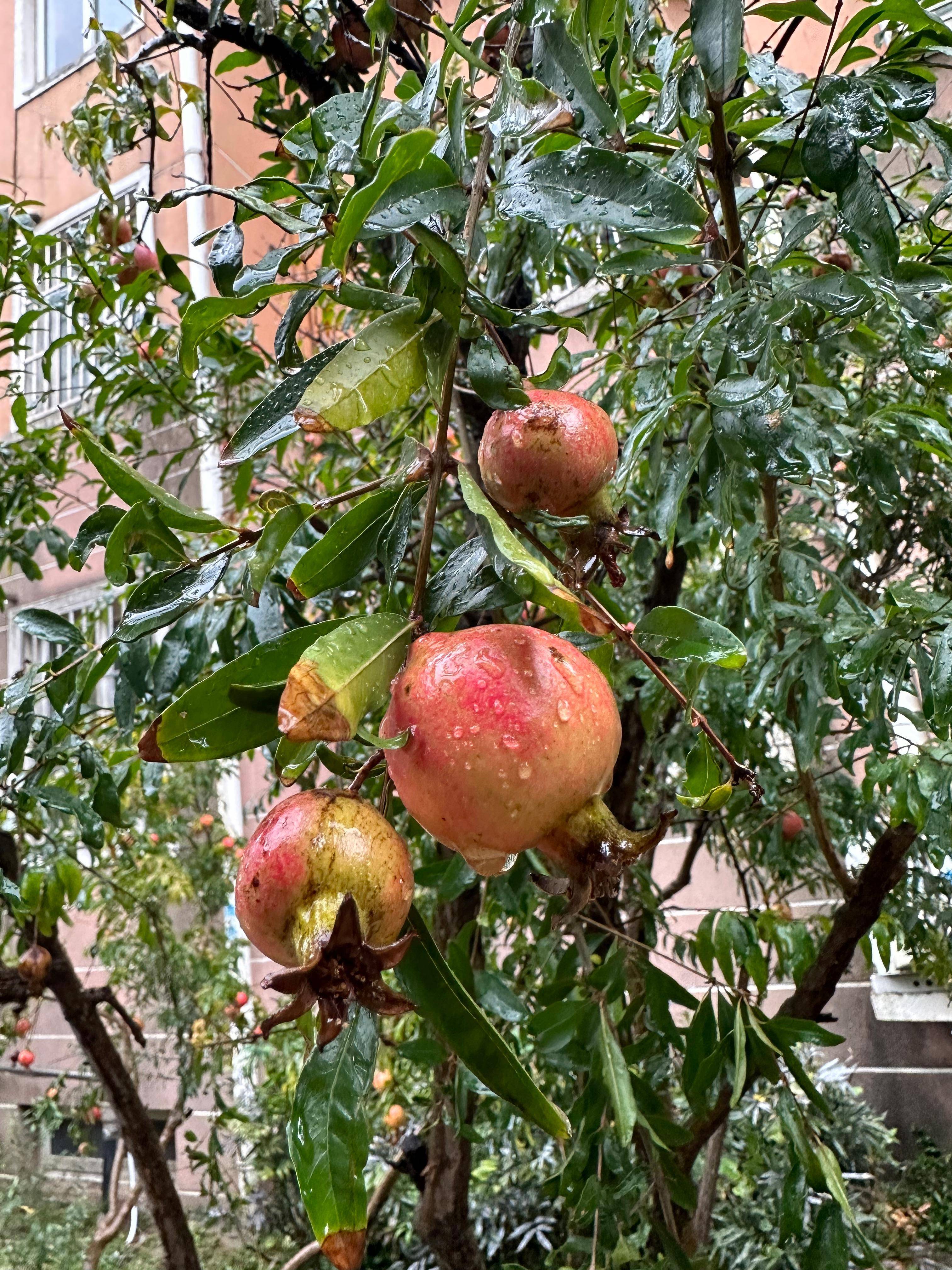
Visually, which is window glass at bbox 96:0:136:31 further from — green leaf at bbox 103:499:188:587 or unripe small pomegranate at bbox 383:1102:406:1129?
green leaf at bbox 103:499:188:587

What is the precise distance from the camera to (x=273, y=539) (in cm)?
51

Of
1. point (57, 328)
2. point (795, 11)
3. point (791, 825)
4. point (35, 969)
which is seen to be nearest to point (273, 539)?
point (795, 11)

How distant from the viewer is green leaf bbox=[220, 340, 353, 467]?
0.46 meters

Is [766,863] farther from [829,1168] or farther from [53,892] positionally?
[53,892]

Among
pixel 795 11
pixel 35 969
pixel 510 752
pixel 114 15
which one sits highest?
pixel 114 15

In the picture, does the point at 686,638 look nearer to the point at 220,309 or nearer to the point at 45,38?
the point at 220,309

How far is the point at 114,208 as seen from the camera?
169 cm

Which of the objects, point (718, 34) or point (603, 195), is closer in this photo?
point (603, 195)

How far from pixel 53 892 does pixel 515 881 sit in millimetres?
865

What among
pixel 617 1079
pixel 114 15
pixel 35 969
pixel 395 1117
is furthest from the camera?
pixel 114 15

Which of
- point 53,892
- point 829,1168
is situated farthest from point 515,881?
point 53,892

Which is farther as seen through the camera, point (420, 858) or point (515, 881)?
point (420, 858)

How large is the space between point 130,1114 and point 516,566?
1.83m

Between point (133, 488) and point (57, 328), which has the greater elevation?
point (57, 328)
